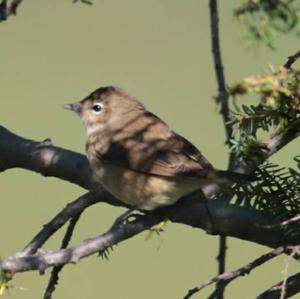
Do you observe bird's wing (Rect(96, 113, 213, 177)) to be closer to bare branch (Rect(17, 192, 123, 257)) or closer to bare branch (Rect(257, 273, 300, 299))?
bare branch (Rect(17, 192, 123, 257))

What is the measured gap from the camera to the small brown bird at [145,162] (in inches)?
145

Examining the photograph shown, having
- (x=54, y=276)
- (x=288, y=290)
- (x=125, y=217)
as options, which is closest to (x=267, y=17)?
(x=288, y=290)

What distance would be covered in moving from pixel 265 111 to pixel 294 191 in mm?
361

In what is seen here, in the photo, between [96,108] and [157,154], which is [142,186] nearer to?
[157,154]

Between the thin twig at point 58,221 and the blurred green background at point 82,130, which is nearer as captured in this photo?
the thin twig at point 58,221

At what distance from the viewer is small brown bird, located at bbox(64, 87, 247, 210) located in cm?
370

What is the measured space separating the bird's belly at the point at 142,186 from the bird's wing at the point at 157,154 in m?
0.04

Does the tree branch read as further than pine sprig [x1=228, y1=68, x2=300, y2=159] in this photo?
Yes

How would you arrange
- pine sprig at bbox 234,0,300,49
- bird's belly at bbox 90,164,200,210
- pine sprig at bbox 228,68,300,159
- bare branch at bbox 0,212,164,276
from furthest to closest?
bird's belly at bbox 90,164,200,210 → bare branch at bbox 0,212,164,276 → pine sprig at bbox 234,0,300,49 → pine sprig at bbox 228,68,300,159

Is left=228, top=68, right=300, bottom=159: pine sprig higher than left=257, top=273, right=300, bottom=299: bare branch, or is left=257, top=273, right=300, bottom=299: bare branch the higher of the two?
left=228, top=68, right=300, bottom=159: pine sprig

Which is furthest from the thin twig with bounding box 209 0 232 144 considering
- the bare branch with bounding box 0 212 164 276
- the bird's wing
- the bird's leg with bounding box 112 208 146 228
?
the bird's wing

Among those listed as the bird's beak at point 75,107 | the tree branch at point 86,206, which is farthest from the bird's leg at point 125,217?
the bird's beak at point 75,107

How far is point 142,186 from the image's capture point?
3.90 m

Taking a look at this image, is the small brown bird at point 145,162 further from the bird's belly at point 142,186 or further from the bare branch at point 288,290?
the bare branch at point 288,290
